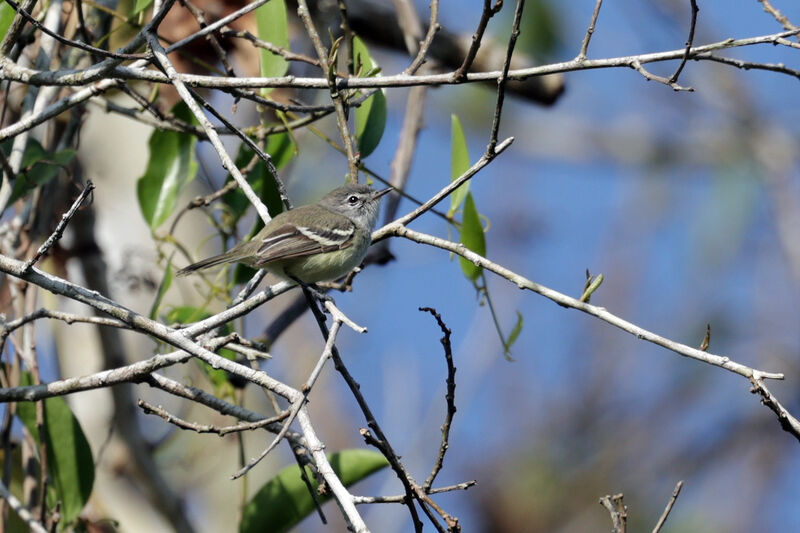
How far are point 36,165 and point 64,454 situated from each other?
112 cm

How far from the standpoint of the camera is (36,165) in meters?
3.31

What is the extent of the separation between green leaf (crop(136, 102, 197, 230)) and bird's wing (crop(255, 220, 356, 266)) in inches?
19.1

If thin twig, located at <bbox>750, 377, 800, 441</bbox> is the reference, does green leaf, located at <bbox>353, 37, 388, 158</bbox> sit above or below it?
above

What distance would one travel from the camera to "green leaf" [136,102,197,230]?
3.59 meters

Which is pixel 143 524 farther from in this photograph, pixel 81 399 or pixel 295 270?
pixel 295 270

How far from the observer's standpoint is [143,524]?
15.5 ft

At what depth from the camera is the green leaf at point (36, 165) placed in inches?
126

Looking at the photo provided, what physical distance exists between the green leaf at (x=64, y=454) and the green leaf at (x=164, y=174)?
846mm

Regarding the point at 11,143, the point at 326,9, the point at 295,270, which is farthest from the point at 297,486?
the point at 326,9

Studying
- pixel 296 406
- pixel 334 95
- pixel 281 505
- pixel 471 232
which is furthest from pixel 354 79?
pixel 281 505

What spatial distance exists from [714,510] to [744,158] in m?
4.59

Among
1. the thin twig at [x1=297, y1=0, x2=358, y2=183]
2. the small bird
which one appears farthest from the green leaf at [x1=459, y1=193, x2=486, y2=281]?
the thin twig at [x1=297, y1=0, x2=358, y2=183]

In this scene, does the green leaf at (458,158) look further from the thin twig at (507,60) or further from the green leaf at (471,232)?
the thin twig at (507,60)

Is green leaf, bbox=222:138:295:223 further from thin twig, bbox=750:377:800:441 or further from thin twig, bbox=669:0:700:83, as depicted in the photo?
thin twig, bbox=750:377:800:441
